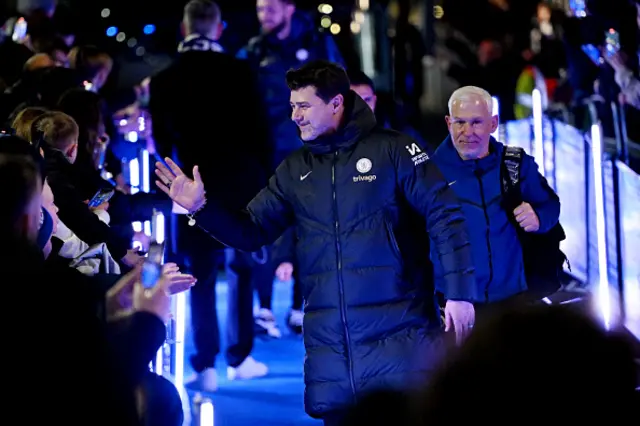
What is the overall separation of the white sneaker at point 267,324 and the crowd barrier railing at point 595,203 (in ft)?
8.03

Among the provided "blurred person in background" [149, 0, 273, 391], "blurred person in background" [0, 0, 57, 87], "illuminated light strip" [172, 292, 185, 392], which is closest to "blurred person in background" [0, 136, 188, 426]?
"illuminated light strip" [172, 292, 185, 392]

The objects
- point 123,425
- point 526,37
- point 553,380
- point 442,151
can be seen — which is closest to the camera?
point 553,380

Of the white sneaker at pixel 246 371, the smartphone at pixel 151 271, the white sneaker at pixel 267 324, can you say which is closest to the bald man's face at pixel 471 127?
the white sneaker at pixel 246 371

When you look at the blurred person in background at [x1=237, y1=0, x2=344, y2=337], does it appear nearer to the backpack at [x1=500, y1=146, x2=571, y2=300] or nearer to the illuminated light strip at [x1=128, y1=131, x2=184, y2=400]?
the illuminated light strip at [x1=128, y1=131, x2=184, y2=400]

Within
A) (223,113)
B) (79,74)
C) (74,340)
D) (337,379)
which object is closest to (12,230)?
(74,340)

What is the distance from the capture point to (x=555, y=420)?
1.75 metres

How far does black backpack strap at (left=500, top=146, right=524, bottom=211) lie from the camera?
18.5 feet

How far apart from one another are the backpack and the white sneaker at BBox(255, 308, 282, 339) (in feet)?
12.0

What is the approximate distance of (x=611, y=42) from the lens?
9.05 m

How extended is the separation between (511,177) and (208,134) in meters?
2.29

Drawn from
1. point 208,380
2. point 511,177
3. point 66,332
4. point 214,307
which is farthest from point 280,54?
point 66,332

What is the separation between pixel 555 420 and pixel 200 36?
19.1ft

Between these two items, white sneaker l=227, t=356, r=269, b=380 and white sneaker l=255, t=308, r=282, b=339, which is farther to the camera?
white sneaker l=255, t=308, r=282, b=339

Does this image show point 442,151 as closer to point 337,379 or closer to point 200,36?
point 337,379
